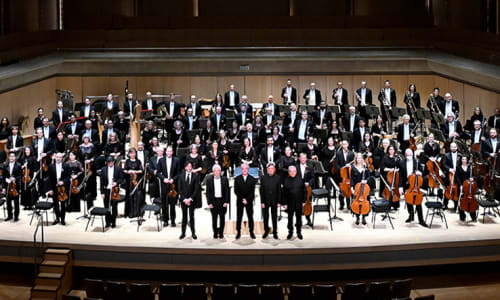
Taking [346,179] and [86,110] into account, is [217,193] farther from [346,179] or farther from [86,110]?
[86,110]

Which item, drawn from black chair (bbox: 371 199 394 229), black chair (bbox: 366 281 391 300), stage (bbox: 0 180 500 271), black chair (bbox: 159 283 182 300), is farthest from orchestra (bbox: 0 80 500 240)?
black chair (bbox: 366 281 391 300)

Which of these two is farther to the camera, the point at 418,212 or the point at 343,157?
the point at 343,157

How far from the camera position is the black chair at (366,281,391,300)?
316 inches

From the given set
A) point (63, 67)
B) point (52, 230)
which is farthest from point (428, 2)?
point (52, 230)

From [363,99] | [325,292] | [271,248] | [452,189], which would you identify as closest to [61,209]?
[271,248]

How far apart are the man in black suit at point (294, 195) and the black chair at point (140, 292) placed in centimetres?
231

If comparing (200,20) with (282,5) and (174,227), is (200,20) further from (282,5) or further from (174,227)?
(174,227)

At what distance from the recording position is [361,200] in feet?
32.2

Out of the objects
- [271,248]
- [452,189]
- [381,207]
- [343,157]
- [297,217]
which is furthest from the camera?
[343,157]

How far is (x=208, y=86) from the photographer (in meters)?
17.0

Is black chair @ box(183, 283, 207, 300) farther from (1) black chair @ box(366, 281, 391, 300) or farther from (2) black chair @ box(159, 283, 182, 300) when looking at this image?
(1) black chair @ box(366, 281, 391, 300)

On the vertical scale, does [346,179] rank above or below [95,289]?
above

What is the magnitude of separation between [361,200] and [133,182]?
337 centimetres

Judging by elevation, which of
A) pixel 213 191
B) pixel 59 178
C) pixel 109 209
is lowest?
pixel 109 209
